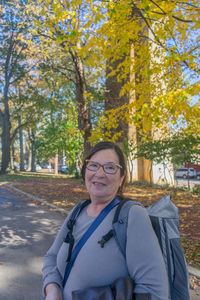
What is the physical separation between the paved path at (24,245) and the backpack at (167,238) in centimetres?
241

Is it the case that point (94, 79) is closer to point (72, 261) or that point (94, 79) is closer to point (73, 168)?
point (73, 168)

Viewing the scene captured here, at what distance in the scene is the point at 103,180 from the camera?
188 centimetres

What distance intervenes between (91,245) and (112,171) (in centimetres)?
55

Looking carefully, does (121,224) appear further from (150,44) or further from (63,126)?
(63,126)

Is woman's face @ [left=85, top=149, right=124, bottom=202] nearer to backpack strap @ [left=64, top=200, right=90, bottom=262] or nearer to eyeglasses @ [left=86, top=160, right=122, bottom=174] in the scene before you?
eyeglasses @ [left=86, top=160, right=122, bottom=174]

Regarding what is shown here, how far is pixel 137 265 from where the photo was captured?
54.7 inches

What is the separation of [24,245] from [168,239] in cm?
440

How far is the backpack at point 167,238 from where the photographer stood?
1.43m

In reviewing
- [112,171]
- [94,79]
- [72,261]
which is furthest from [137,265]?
[94,79]

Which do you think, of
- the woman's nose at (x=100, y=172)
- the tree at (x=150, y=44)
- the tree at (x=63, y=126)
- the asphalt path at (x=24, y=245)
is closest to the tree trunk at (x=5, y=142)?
the tree at (x=63, y=126)

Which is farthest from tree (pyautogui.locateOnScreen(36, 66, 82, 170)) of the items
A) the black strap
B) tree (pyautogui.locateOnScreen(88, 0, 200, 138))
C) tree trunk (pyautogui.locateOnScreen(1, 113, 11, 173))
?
the black strap

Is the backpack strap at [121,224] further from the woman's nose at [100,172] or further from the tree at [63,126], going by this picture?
the tree at [63,126]

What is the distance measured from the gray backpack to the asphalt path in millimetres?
2311

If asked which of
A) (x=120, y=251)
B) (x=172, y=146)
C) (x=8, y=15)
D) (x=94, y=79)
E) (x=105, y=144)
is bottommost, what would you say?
(x=120, y=251)
